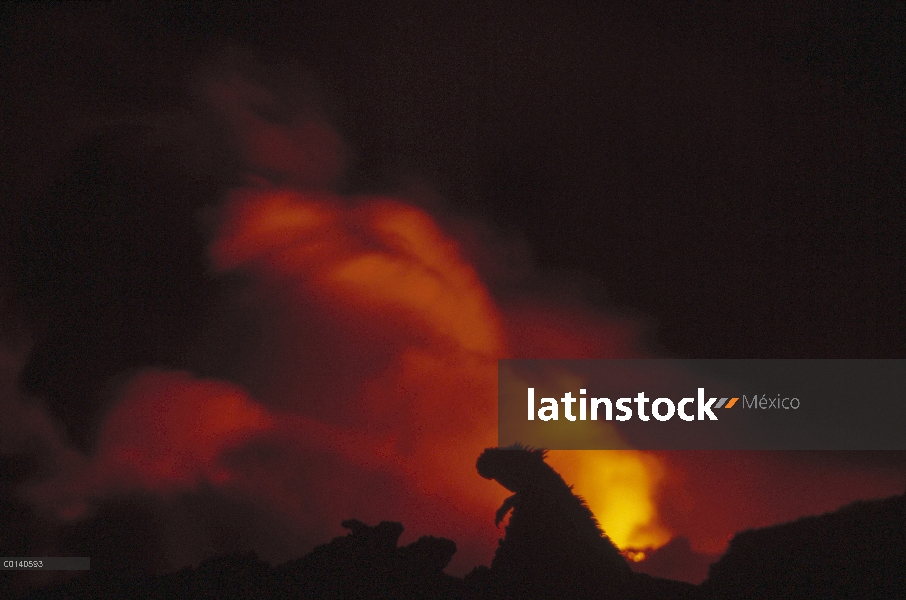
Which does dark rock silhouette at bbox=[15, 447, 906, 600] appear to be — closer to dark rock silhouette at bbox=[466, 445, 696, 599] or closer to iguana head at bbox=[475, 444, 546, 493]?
dark rock silhouette at bbox=[466, 445, 696, 599]

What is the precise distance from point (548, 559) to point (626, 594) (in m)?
0.71

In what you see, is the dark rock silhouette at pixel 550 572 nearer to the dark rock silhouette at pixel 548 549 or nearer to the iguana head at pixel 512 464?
the dark rock silhouette at pixel 548 549

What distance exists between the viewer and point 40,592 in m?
4.62

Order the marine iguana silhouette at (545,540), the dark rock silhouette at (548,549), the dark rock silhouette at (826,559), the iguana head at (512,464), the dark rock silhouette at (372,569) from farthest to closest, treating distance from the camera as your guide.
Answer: the iguana head at (512,464) < the marine iguana silhouette at (545,540) < the dark rock silhouette at (548,549) < the dark rock silhouette at (372,569) < the dark rock silhouette at (826,559)

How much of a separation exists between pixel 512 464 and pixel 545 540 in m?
0.74

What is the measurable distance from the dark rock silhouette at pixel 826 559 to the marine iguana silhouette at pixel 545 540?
83cm

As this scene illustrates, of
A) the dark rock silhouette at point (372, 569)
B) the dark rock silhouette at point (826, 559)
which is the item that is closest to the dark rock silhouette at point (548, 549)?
the dark rock silhouette at point (372, 569)

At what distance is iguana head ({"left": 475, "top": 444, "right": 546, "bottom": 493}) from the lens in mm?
5598

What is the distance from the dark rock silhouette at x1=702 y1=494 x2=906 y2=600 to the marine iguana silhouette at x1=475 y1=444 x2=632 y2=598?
83 cm

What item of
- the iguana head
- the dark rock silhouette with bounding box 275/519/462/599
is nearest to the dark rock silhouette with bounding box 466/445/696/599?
the iguana head

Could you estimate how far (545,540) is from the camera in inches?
205

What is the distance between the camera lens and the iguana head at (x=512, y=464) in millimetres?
5598

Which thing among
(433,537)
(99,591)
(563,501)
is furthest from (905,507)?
(99,591)

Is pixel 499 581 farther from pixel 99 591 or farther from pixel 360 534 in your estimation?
pixel 99 591
